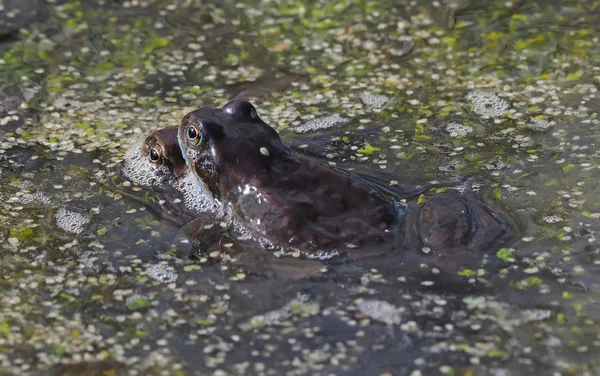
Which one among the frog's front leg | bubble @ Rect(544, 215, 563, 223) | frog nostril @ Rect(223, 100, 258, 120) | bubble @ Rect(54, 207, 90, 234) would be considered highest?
frog nostril @ Rect(223, 100, 258, 120)

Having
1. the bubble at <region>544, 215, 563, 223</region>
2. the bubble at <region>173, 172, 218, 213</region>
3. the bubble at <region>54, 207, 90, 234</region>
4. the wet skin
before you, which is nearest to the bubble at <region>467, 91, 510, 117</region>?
the bubble at <region>544, 215, 563, 223</region>

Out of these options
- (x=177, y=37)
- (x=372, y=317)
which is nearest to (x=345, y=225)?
(x=372, y=317)

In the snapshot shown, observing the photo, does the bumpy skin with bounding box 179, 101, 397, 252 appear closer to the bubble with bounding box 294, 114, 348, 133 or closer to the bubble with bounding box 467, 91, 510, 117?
the bubble with bounding box 294, 114, 348, 133

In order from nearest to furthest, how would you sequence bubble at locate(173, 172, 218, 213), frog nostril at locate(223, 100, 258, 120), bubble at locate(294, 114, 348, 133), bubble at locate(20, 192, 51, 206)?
frog nostril at locate(223, 100, 258, 120)
bubble at locate(173, 172, 218, 213)
bubble at locate(20, 192, 51, 206)
bubble at locate(294, 114, 348, 133)

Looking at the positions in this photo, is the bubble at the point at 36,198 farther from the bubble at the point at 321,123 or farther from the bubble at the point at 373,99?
the bubble at the point at 373,99

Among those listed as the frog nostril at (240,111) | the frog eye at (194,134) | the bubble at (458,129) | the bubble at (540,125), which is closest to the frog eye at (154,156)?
the frog eye at (194,134)

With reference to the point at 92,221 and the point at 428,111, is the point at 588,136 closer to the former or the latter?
the point at 428,111

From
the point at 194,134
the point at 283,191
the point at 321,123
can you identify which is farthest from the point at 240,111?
the point at 321,123
